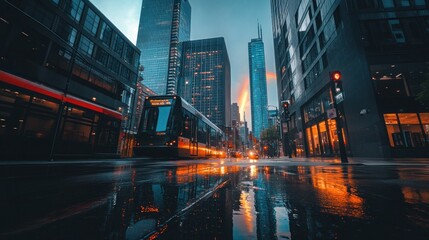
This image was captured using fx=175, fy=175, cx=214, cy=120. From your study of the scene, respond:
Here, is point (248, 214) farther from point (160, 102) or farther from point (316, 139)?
point (316, 139)

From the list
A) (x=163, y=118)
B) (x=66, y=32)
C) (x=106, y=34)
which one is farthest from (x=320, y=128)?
(x=66, y=32)

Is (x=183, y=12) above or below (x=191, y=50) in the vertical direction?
above

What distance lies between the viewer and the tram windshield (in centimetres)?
1193

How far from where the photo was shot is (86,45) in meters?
21.4

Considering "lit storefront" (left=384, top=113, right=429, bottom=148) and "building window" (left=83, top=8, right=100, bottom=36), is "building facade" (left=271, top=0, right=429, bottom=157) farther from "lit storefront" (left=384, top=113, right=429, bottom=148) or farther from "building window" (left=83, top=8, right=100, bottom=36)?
"building window" (left=83, top=8, right=100, bottom=36)

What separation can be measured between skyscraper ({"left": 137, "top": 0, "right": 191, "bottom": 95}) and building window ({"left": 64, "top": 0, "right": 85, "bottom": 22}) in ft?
324

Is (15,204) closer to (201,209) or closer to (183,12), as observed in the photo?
(201,209)

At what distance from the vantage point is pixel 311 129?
2759cm

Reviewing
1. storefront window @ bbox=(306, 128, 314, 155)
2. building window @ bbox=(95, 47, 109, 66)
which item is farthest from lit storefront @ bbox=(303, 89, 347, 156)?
building window @ bbox=(95, 47, 109, 66)

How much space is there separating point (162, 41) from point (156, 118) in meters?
133

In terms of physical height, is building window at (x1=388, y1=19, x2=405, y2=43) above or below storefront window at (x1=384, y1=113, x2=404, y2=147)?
above

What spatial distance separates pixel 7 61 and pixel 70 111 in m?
5.19

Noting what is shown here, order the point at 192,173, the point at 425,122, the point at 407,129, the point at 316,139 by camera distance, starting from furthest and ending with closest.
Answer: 1. the point at 316,139
2. the point at 425,122
3. the point at 407,129
4. the point at 192,173

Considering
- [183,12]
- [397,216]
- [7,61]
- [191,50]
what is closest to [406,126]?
[397,216]
